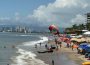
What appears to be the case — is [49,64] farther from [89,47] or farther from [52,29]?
[52,29]

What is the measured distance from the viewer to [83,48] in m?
56.9

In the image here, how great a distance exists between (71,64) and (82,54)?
10.5 metres

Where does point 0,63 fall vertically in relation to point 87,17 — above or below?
below

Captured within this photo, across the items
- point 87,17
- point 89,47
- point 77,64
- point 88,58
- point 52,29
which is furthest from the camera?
point 87,17

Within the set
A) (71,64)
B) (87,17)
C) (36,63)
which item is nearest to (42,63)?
(36,63)

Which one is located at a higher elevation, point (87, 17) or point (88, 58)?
point (87, 17)

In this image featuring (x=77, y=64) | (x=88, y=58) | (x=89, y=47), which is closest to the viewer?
(x=77, y=64)

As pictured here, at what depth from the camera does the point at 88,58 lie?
4972 cm

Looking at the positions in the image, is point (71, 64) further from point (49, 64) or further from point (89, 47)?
point (89, 47)

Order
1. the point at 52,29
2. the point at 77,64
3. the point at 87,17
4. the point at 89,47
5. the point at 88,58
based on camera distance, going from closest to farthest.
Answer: the point at 77,64 → the point at 88,58 → the point at 89,47 → the point at 52,29 → the point at 87,17

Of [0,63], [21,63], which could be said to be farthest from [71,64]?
[0,63]

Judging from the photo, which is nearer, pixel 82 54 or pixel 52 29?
pixel 82 54

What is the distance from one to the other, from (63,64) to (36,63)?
4.44 metres

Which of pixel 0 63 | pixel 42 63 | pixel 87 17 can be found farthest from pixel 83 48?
pixel 87 17
